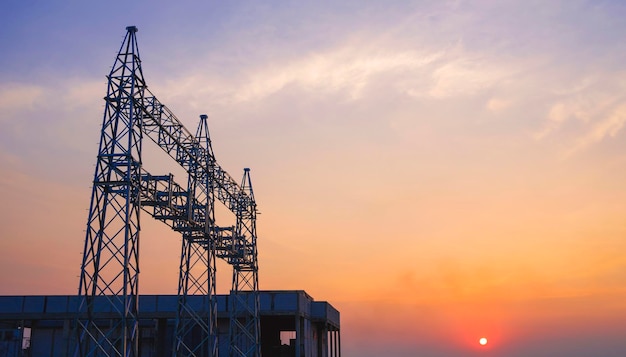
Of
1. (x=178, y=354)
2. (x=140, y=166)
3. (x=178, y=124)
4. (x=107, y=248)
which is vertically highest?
(x=178, y=124)

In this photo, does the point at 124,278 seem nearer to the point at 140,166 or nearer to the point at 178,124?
the point at 140,166

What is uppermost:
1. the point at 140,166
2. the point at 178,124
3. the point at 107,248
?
the point at 178,124

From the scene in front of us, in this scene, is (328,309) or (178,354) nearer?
(178,354)

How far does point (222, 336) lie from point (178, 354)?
36.4 feet

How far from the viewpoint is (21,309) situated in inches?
1959

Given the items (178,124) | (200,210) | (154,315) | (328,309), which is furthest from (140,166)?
(328,309)

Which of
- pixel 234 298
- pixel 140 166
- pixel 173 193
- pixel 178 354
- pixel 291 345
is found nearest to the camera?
pixel 140 166

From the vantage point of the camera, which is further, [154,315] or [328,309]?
[328,309]

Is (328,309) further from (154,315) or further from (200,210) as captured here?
(200,210)

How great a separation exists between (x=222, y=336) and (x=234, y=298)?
4.64 meters

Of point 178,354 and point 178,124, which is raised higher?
point 178,124

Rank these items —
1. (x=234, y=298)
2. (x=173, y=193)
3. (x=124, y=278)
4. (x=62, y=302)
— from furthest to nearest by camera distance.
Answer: (x=62, y=302)
(x=234, y=298)
(x=173, y=193)
(x=124, y=278)

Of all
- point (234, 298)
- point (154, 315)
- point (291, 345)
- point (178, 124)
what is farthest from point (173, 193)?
point (291, 345)

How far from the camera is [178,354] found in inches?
1507
